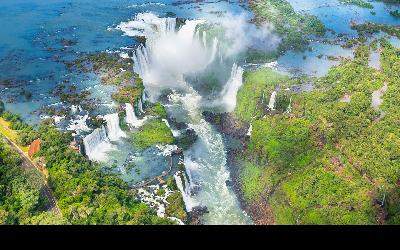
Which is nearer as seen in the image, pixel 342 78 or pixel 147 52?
pixel 342 78

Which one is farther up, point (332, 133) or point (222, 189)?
point (332, 133)

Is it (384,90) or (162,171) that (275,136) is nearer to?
(162,171)

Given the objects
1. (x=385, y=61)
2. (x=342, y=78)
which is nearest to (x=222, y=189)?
(x=342, y=78)

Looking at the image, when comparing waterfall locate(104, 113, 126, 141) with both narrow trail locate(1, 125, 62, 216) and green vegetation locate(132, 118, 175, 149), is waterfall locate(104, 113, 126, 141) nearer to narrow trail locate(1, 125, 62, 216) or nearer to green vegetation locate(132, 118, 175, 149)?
green vegetation locate(132, 118, 175, 149)

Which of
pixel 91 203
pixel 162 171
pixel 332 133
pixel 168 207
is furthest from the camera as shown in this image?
pixel 332 133

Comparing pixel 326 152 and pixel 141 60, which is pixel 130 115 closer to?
pixel 141 60

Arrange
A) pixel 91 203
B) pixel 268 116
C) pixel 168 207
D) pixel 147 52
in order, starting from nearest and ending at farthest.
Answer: pixel 91 203 → pixel 168 207 → pixel 268 116 → pixel 147 52

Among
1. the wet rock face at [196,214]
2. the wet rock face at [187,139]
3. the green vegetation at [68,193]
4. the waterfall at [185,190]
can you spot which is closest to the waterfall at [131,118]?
the wet rock face at [187,139]
